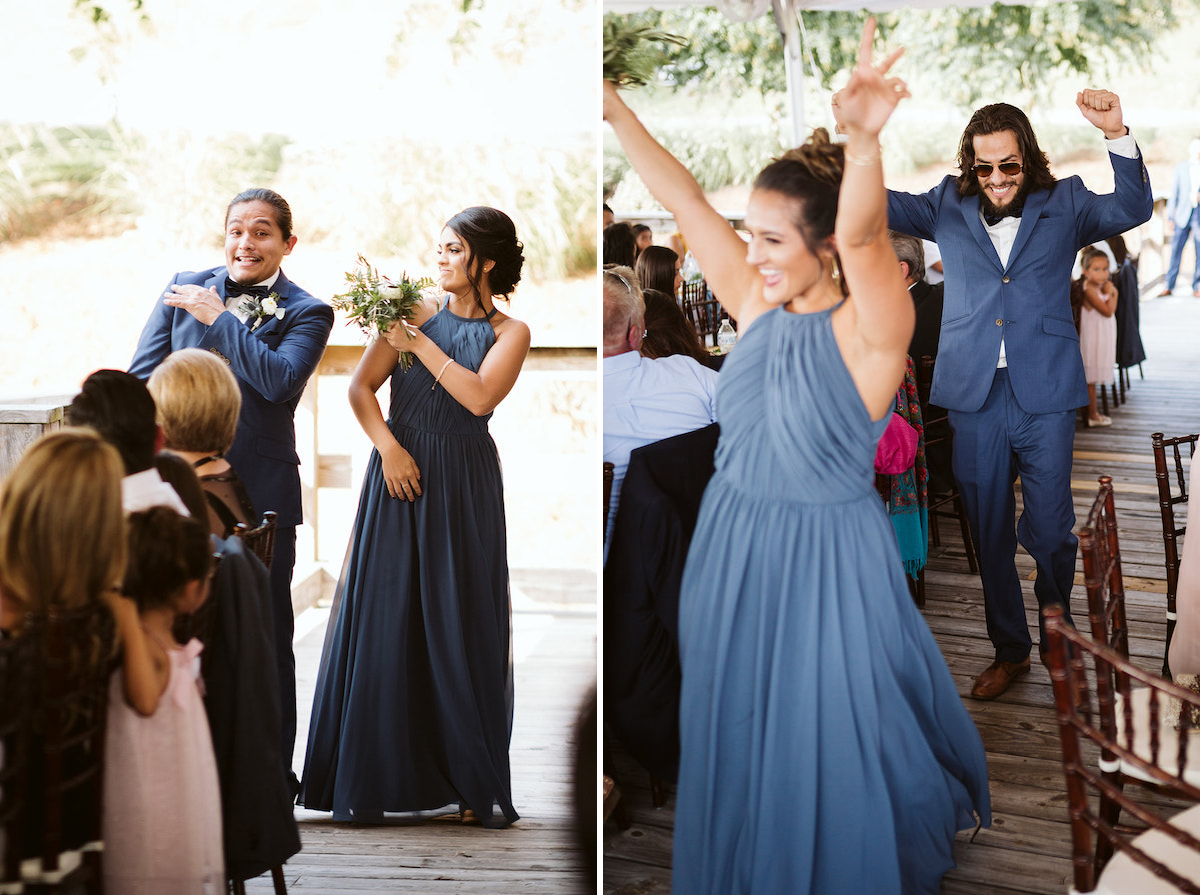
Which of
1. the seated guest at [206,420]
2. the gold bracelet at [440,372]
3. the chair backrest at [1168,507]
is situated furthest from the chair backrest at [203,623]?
the chair backrest at [1168,507]

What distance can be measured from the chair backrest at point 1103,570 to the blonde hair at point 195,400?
5.15 ft

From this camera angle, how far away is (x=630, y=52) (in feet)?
6.70

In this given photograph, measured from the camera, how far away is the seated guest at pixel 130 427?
1.68 m

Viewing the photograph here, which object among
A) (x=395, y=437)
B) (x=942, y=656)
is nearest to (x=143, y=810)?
(x=395, y=437)

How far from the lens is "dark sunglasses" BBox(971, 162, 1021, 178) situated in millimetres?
2041

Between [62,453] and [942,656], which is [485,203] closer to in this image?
[62,453]

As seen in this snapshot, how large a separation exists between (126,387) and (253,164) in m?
0.60

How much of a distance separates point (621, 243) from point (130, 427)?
39.4 inches

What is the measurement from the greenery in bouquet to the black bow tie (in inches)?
32.3

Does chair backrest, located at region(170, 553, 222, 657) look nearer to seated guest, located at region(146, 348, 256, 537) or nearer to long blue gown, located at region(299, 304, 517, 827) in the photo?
seated guest, located at region(146, 348, 256, 537)

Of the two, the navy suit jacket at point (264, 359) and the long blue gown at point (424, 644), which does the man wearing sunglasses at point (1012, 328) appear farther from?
the navy suit jacket at point (264, 359)

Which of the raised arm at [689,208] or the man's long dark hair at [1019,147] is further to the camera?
the man's long dark hair at [1019,147]

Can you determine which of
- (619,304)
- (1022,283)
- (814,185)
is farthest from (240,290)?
(1022,283)

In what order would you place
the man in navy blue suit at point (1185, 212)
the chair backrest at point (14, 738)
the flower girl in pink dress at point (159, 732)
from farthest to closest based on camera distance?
the man in navy blue suit at point (1185, 212) < the flower girl in pink dress at point (159, 732) < the chair backrest at point (14, 738)
